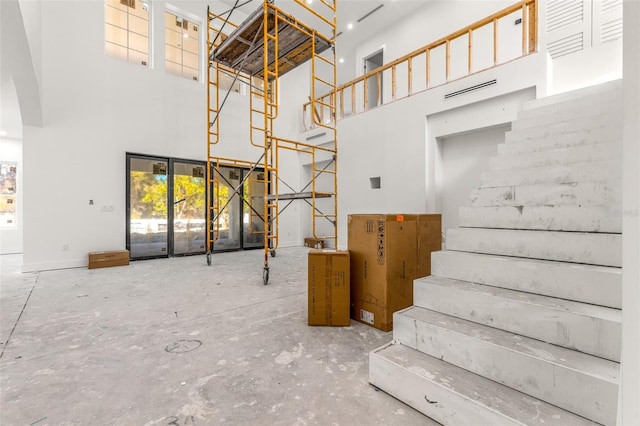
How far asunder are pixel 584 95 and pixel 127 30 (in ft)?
Answer: 24.7

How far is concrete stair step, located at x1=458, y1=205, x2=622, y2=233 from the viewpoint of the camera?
5.45 ft

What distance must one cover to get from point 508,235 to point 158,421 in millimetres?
2278

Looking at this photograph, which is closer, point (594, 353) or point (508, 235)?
point (594, 353)

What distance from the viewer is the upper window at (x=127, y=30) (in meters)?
5.25

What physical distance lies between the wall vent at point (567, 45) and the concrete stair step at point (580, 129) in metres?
2.36

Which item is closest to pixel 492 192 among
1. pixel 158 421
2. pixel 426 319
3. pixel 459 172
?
pixel 426 319

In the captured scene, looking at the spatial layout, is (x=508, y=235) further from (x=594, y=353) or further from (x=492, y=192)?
(x=594, y=353)

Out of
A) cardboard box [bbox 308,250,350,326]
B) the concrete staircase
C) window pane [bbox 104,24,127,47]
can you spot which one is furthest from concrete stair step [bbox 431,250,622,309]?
window pane [bbox 104,24,127,47]

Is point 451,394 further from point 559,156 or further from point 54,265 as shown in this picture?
point 54,265

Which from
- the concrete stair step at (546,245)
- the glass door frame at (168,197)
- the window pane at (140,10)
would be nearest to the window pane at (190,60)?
the window pane at (140,10)

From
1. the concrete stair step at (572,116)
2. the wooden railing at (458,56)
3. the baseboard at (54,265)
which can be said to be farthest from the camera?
the baseboard at (54,265)

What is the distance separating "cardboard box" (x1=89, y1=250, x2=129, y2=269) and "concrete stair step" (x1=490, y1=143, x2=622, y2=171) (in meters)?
5.75

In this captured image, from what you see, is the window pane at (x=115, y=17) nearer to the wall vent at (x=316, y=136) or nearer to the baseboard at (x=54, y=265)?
the wall vent at (x=316, y=136)

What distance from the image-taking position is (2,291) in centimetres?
330
